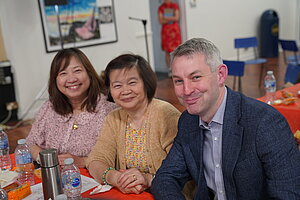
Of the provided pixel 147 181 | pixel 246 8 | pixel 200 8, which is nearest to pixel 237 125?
pixel 147 181

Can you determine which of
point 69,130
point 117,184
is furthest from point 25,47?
point 117,184

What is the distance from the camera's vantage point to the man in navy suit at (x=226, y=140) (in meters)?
1.43

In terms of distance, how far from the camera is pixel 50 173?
1.48 meters

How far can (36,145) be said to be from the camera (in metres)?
2.49

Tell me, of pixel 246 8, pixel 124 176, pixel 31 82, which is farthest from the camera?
pixel 246 8

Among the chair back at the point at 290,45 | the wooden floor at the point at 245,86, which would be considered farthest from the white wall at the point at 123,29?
the chair back at the point at 290,45

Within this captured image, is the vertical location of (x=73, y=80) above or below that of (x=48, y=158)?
above

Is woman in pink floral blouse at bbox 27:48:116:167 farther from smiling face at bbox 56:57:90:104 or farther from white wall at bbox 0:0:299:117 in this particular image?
white wall at bbox 0:0:299:117

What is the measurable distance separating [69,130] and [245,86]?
5.16 m

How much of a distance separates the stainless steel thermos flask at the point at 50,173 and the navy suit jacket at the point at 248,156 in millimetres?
447

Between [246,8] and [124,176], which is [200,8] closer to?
[246,8]

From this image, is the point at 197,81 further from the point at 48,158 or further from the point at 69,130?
the point at 69,130

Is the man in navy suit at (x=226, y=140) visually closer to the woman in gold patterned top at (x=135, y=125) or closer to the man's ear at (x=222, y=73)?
the man's ear at (x=222, y=73)

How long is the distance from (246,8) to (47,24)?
5.69m
